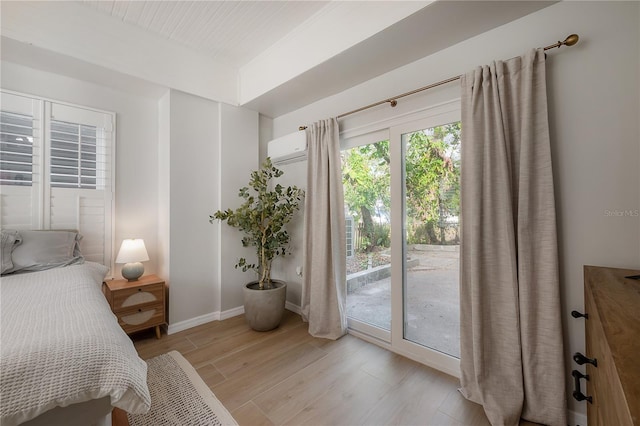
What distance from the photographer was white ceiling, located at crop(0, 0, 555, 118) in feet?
5.67

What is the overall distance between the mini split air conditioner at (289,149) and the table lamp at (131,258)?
66.0 inches

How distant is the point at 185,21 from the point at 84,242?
2.20 meters

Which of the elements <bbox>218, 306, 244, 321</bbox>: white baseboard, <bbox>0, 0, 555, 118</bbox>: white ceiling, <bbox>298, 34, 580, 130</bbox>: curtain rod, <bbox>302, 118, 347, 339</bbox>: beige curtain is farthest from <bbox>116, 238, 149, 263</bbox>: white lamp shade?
<bbox>298, 34, 580, 130</bbox>: curtain rod

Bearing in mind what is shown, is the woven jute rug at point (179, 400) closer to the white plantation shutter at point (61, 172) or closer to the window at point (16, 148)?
the white plantation shutter at point (61, 172)

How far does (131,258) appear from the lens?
240cm

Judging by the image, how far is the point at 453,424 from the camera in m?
1.48

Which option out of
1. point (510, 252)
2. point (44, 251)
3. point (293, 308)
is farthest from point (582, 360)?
point (44, 251)

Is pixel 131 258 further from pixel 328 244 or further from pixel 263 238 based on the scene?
pixel 328 244

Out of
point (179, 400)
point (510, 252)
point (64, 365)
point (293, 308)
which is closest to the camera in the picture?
point (64, 365)

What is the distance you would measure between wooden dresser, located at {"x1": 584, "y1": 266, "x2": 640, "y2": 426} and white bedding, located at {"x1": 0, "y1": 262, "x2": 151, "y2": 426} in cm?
134

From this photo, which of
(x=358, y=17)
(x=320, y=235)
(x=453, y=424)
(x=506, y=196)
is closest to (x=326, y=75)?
(x=358, y=17)

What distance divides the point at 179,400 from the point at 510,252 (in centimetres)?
221

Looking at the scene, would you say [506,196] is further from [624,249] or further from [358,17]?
[358,17]

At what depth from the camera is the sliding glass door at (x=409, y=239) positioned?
197 cm
